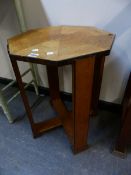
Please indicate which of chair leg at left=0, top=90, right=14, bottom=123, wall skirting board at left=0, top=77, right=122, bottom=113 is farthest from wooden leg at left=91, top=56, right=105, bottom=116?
chair leg at left=0, top=90, right=14, bottom=123

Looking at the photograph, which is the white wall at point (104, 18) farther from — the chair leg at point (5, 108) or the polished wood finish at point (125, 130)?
the chair leg at point (5, 108)

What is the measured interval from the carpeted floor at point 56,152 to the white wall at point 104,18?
357 millimetres

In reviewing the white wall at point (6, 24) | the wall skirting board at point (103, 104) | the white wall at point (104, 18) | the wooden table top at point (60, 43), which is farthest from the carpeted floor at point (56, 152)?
the wooden table top at point (60, 43)

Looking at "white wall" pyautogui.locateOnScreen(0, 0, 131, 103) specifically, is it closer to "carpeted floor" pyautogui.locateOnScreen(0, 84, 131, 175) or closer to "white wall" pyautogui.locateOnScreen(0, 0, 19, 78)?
"white wall" pyautogui.locateOnScreen(0, 0, 19, 78)

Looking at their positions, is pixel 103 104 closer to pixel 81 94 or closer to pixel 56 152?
pixel 56 152

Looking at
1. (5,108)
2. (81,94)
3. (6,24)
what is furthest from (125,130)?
(6,24)

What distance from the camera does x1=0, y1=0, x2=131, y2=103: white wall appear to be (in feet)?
3.47

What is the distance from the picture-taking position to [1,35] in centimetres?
147

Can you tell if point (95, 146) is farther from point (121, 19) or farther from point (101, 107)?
point (121, 19)

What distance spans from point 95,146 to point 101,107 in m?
0.39

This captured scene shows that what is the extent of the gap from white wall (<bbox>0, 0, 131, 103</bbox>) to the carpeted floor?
14.1 inches

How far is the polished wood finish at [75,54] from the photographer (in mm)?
780

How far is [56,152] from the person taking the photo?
48.6 inches

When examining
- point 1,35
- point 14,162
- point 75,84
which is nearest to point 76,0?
point 75,84
